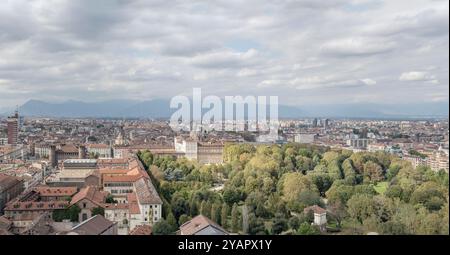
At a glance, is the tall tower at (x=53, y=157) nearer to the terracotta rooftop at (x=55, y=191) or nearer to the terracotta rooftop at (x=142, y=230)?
the terracotta rooftop at (x=55, y=191)

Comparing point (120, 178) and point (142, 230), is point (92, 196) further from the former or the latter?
point (142, 230)

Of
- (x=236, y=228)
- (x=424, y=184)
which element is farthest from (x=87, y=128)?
(x=424, y=184)

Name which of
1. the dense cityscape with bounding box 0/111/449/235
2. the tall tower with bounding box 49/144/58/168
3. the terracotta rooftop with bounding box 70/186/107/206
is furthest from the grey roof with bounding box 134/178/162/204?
the tall tower with bounding box 49/144/58/168

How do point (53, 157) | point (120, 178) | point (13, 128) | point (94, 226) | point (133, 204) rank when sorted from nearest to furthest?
point (94, 226)
point (133, 204)
point (13, 128)
point (120, 178)
point (53, 157)

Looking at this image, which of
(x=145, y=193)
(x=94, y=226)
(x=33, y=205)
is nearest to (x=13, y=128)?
(x=33, y=205)

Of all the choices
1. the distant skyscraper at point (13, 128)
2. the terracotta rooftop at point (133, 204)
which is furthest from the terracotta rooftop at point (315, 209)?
the distant skyscraper at point (13, 128)

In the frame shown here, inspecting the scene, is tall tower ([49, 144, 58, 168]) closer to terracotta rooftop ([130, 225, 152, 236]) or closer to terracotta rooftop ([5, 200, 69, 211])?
terracotta rooftop ([5, 200, 69, 211])
